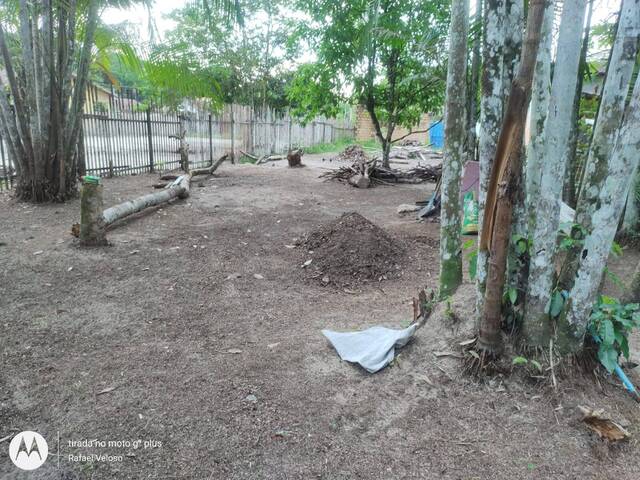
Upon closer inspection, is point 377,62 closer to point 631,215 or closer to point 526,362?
point 631,215

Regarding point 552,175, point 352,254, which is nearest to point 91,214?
point 352,254

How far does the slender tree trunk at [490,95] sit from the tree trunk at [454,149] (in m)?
0.50

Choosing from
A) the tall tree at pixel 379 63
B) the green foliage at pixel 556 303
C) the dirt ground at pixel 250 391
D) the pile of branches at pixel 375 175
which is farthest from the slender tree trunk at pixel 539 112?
the pile of branches at pixel 375 175

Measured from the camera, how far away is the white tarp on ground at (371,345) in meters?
2.65

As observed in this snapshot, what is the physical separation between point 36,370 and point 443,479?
2.48m

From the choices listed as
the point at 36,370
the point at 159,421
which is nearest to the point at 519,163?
the point at 159,421

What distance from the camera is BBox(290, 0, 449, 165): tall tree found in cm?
1051

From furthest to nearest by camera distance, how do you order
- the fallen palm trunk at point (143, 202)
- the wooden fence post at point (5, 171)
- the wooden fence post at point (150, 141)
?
1. the wooden fence post at point (150, 141)
2. the wooden fence post at point (5, 171)
3. the fallen palm trunk at point (143, 202)

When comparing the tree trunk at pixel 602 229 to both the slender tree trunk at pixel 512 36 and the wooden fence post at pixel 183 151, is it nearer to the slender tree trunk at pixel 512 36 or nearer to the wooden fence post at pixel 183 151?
the slender tree trunk at pixel 512 36

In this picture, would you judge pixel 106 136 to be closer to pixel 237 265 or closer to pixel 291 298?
pixel 237 265

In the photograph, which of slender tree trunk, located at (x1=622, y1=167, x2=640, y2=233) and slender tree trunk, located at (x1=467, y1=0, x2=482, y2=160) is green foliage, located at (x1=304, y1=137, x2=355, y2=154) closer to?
slender tree trunk, located at (x1=467, y1=0, x2=482, y2=160)

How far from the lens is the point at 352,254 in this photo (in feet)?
16.2

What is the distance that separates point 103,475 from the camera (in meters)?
1.87

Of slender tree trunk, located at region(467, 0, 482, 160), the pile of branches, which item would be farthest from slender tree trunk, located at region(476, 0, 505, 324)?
the pile of branches
